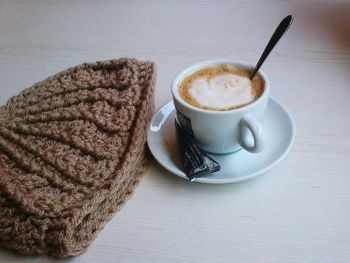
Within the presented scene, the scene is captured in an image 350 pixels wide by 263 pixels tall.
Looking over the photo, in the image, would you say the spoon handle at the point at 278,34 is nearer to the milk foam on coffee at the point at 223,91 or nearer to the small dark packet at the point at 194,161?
the milk foam on coffee at the point at 223,91

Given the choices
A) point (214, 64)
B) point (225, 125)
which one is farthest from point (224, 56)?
point (225, 125)

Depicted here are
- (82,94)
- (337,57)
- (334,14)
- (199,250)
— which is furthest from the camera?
(334,14)

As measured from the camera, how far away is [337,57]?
2.24 ft

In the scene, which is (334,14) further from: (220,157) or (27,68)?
(27,68)

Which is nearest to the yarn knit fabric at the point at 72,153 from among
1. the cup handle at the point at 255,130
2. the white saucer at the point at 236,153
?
the white saucer at the point at 236,153

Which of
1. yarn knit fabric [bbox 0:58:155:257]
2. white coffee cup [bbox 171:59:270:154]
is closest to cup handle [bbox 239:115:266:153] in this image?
white coffee cup [bbox 171:59:270:154]

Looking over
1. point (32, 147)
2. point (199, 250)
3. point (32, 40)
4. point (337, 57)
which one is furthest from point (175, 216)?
point (32, 40)

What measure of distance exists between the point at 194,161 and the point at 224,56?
307 millimetres

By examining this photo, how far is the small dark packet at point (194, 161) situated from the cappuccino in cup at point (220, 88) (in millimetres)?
49

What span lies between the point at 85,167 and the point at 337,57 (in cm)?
45

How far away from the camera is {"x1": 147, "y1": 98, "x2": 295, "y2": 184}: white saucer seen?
18.9 inches

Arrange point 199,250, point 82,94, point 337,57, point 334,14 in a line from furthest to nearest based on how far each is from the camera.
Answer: point 334,14 < point 337,57 < point 82,94 < point 199,250

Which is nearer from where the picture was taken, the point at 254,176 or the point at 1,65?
the point at 254,176

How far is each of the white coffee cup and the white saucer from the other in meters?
0.02
